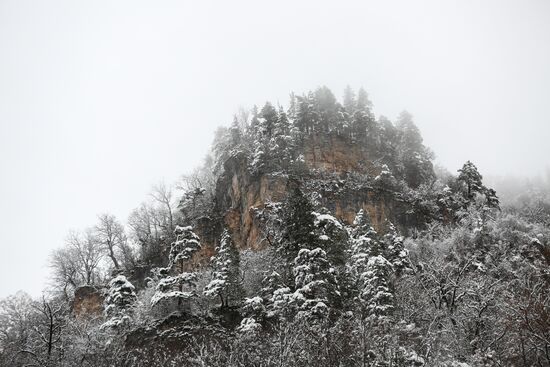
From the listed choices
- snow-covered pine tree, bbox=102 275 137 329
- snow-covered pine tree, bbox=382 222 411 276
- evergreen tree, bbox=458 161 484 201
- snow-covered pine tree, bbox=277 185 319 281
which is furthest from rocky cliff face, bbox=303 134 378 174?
snow-covered pine tree, bbox=102 275 137 329

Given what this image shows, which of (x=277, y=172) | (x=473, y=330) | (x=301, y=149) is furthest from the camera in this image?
(x=301, y=149)

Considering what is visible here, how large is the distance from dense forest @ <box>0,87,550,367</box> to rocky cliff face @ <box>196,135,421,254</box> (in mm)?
218

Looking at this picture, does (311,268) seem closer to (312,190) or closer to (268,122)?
(312,190)

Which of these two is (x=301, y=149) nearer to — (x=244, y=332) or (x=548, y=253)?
(x=548, y=253)

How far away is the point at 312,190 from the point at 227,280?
25497 mm

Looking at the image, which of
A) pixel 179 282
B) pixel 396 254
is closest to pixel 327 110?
pixel 396 254

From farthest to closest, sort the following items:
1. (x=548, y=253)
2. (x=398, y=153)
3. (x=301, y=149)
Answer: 1. (x=398, y=153)
2. (x=301, y=149)
3. (x=548, y=253)

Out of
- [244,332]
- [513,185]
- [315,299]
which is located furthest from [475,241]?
[513,185]

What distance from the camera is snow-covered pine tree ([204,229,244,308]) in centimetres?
3550

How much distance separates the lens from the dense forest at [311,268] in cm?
2428

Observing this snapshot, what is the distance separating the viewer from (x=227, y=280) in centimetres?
3591

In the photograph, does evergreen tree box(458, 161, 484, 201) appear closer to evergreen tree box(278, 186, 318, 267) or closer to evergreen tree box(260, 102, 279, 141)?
evergreen tree box(260, 102, 279, 141)

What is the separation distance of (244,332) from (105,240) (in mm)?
45630

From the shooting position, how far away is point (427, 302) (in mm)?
30406
